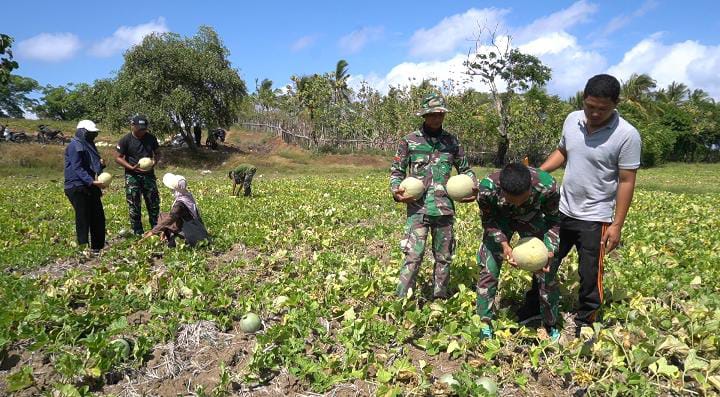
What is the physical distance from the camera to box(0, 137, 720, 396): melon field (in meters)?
3.93

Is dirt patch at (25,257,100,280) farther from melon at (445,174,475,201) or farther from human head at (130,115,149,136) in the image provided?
melon at (445,174,475,201)

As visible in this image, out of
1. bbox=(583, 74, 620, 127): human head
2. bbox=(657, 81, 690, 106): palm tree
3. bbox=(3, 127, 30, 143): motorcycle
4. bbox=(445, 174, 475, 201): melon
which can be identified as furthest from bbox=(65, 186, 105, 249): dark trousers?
bbox=(657, 81, 690, 106): palm tree

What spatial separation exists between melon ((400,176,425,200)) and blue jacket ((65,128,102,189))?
17.3 feet

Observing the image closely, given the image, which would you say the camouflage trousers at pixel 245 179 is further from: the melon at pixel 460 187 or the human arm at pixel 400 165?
the melon at pixel 460 187

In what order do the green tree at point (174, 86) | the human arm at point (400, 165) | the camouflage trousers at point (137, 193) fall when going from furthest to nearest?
1. the green tree at point (174, 86)
2. the camouflage trousers at point (137, 193)
3. the human arm at point (400, 165)

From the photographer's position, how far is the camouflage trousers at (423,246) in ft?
17.1

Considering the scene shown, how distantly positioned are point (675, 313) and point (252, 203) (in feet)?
34.2

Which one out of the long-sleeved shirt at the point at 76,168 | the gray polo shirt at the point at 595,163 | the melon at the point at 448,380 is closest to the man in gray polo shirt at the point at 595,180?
the gray polo shirt at the point at 595,163

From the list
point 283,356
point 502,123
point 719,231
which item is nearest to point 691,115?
point 502,123

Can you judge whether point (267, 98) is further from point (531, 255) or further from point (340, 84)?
point (531, 255)

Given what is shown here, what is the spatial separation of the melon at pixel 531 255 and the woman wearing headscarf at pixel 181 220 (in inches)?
210

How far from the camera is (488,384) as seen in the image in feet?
12.0

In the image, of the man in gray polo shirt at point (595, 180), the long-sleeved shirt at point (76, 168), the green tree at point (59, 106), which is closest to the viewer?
the man in gray polo shirt at point (595, 180)

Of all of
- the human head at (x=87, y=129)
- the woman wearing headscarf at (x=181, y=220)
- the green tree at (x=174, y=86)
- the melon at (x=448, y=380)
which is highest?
the green tree at (x=174, y=86)
